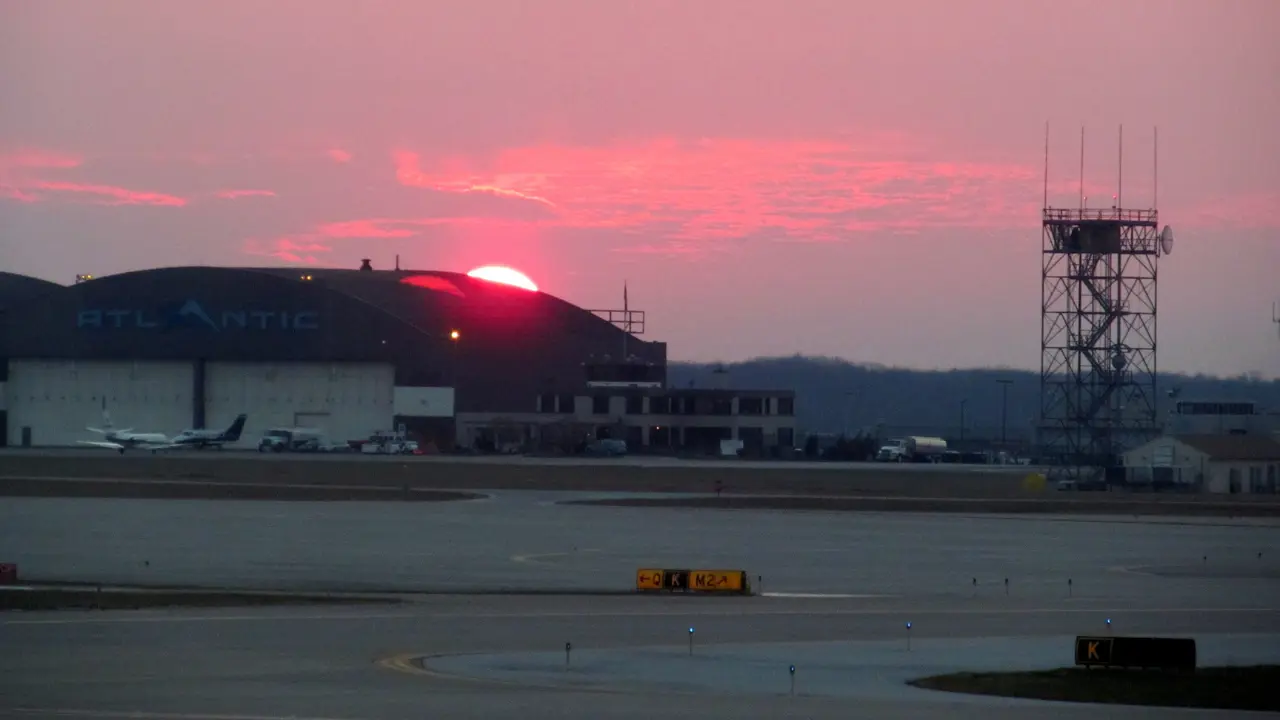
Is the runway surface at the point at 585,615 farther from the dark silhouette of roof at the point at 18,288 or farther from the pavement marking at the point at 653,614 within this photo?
the dark silhouette of roof at the point at 18,288

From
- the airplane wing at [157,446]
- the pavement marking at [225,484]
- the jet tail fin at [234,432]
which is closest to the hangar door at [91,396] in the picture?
the airplane wing at [157,446]

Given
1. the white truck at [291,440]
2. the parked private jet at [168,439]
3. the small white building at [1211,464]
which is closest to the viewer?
the small white building at [1211,464]

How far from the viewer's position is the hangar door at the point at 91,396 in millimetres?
124438

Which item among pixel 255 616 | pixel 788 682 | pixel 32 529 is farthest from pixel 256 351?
pixel 788 682

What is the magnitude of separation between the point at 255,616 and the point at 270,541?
17759mm

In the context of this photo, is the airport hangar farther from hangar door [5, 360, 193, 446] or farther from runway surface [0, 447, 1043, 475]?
runway surface [0, 447, 1043, 475]

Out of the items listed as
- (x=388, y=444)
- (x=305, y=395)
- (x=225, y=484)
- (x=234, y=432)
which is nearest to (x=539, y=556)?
(x=225, y=484)

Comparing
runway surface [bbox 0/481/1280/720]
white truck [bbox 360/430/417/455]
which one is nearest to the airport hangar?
white truck [bbox 360/430/417/455]

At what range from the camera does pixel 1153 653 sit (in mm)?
25031

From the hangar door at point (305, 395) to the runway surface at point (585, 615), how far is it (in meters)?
64.6

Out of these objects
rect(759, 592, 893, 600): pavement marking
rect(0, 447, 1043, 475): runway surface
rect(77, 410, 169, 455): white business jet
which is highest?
rect(77, 410, 169, 455): white business jet

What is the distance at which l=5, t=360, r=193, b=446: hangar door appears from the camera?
124438 mm

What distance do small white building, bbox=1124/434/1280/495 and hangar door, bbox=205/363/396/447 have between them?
60.1 m

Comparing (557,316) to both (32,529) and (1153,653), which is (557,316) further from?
(1153,653)
